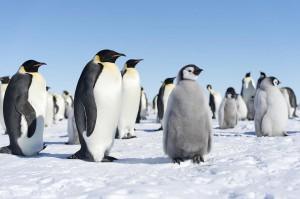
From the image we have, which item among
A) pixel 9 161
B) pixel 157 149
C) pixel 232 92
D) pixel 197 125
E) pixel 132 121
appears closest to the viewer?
pixel 197 125

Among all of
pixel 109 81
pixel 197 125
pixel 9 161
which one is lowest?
pixel 9 161

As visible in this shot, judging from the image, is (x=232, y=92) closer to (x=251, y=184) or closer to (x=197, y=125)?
(x=197, y=125)

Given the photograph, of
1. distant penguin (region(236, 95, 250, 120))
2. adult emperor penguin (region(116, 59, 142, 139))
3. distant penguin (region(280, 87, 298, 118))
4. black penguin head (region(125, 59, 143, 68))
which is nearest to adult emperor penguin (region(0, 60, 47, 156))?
adult emperor penguin (region(116, 59, 142, 139))

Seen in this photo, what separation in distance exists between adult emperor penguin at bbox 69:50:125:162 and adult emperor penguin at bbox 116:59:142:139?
149 inches

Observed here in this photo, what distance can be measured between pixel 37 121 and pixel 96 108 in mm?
1308

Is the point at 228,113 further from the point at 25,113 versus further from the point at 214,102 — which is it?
the point at 214,102

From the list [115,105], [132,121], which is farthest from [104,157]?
[132,121]

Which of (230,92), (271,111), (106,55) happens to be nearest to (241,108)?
(230,92)

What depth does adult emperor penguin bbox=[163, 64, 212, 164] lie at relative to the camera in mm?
5180

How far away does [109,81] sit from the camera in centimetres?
577

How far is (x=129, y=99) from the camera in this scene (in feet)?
32.3

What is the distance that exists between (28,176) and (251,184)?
239 centimetres

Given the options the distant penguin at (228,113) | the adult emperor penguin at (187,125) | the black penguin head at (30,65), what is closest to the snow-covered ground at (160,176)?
the adult emperor penguin at (187,125)

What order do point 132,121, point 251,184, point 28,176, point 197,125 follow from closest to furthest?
point 251,184 → point 28,176 → point 197,125 → point 132,121
